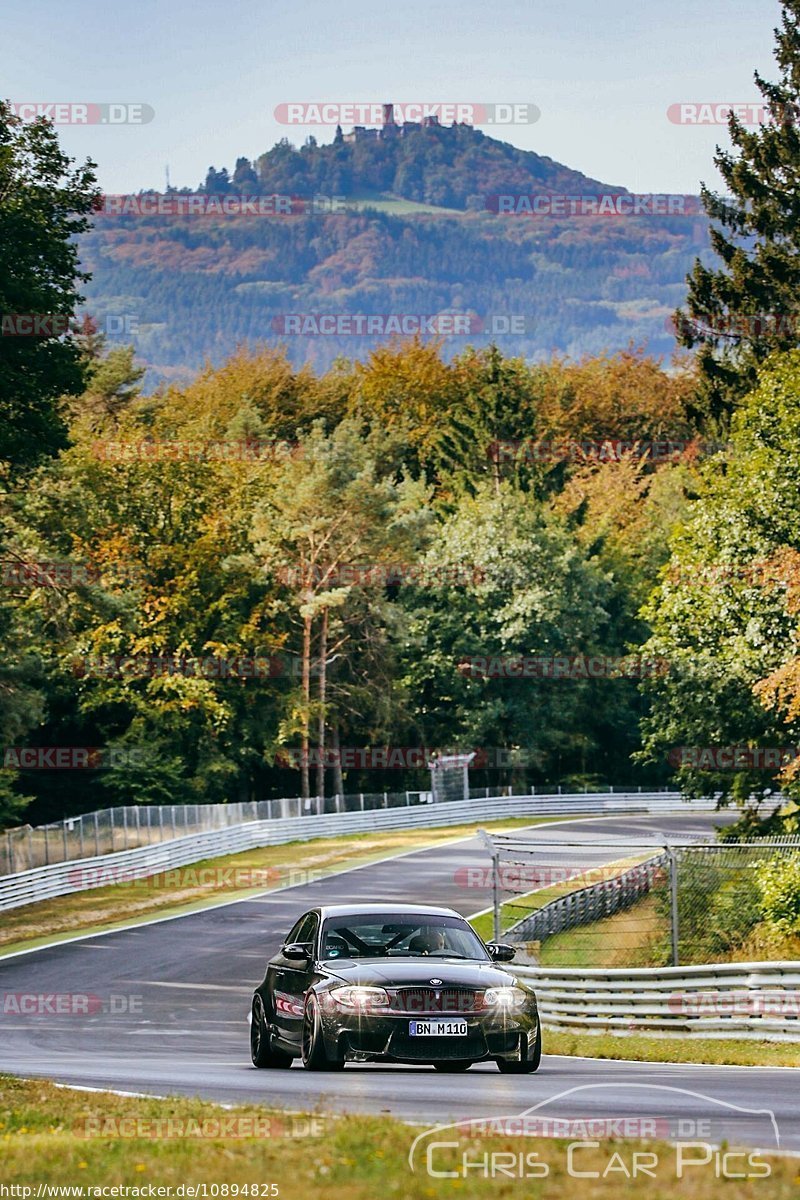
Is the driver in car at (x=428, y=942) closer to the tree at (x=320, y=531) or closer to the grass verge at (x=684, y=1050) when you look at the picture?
the grass verge at (x=684, y=1050)

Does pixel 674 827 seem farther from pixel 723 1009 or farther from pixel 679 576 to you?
pixel 723 1009

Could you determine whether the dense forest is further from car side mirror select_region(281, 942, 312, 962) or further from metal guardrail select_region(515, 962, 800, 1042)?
car side mirror select_region(281, 942, 312, 962)

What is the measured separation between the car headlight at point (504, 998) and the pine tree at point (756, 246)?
3835 centimetres

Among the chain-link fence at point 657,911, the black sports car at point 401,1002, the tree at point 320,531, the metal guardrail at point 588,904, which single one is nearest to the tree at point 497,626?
the tree at point 320,531

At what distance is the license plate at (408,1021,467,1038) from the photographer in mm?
Answer: 13742

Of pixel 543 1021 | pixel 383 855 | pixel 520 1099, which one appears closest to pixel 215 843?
pixel 383 855

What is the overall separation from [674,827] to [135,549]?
978 inches

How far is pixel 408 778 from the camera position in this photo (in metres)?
84.2

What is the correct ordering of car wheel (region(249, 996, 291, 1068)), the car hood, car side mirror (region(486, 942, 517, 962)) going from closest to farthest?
1. the car hood
2. car side mirror (region(486, 942, 517, 962))
3. car wheel (region(249, 996, 291, 1068))

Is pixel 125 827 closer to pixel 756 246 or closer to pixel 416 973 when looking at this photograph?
pixel 756 246

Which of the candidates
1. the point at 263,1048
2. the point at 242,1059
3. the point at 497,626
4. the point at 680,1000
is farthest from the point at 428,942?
the point at 497,626

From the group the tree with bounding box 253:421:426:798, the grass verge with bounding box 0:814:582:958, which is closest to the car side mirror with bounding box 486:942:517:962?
the grass verge with bounding box 0:814:582:958

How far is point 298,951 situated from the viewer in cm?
1498

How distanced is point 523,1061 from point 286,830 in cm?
5043
